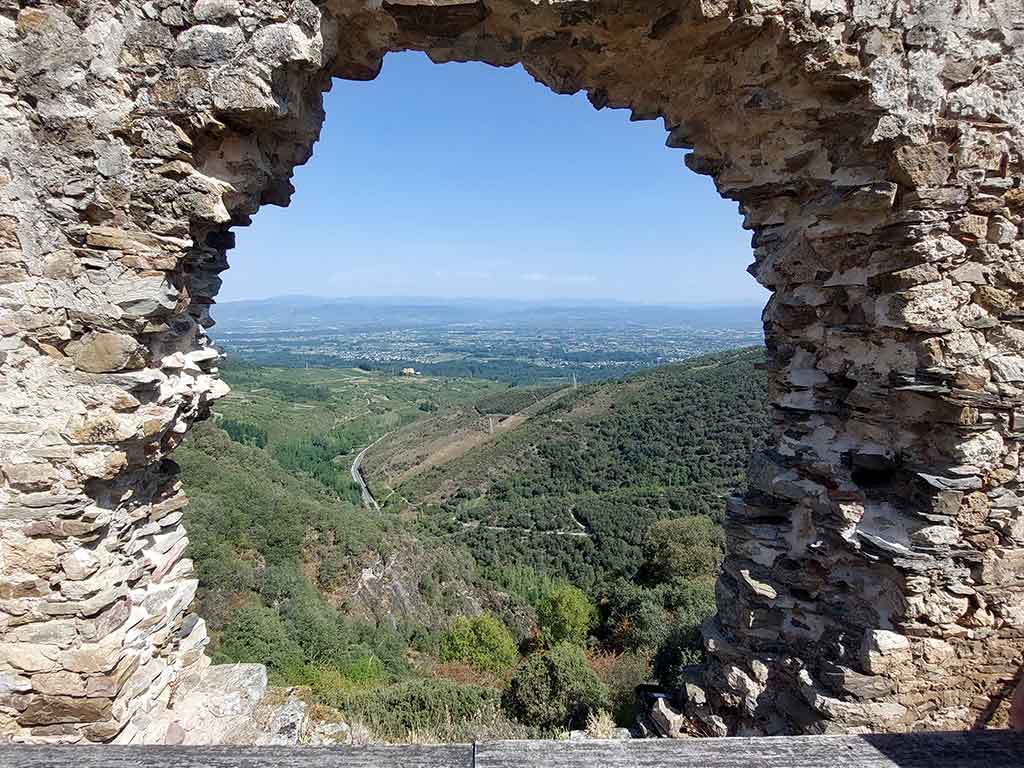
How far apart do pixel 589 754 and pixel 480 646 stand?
16382mm

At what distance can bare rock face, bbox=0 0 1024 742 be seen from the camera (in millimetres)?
2578

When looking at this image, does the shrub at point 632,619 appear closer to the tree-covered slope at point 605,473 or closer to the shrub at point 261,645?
the tree-covered slope at point 605,473

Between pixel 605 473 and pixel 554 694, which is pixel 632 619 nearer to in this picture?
pixel 554 694

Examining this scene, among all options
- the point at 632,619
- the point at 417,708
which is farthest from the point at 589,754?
the point at 632,619

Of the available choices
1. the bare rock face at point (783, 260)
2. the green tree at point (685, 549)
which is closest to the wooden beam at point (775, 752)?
the bare rock face at point (783, 260)

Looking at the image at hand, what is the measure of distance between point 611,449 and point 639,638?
65.0 ft

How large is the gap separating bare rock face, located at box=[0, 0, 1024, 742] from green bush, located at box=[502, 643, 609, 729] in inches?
197

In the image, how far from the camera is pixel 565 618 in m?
18.0

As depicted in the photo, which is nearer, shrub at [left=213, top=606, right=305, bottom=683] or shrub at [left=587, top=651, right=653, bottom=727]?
shrub at [left=587, top=651, right=653, bottom=727]

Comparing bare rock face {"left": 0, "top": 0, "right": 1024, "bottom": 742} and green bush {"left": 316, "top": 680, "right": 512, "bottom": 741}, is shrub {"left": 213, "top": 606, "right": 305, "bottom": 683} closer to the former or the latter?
green bush {"left": 316, "top": 680, "right": 512, "bottom": 741}

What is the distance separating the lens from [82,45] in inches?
100.0

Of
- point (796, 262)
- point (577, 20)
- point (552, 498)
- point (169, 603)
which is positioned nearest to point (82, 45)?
point (577, 20)

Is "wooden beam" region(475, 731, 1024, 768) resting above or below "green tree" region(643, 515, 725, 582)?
above

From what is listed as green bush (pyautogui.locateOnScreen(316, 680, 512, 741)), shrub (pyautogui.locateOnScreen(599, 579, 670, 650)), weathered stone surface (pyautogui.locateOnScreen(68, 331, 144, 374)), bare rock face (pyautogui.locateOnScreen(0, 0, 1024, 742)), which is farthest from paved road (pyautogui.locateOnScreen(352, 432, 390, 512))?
weathered stone surface (pyautogui.locateOnScreen(68, 331, 144, 374))
